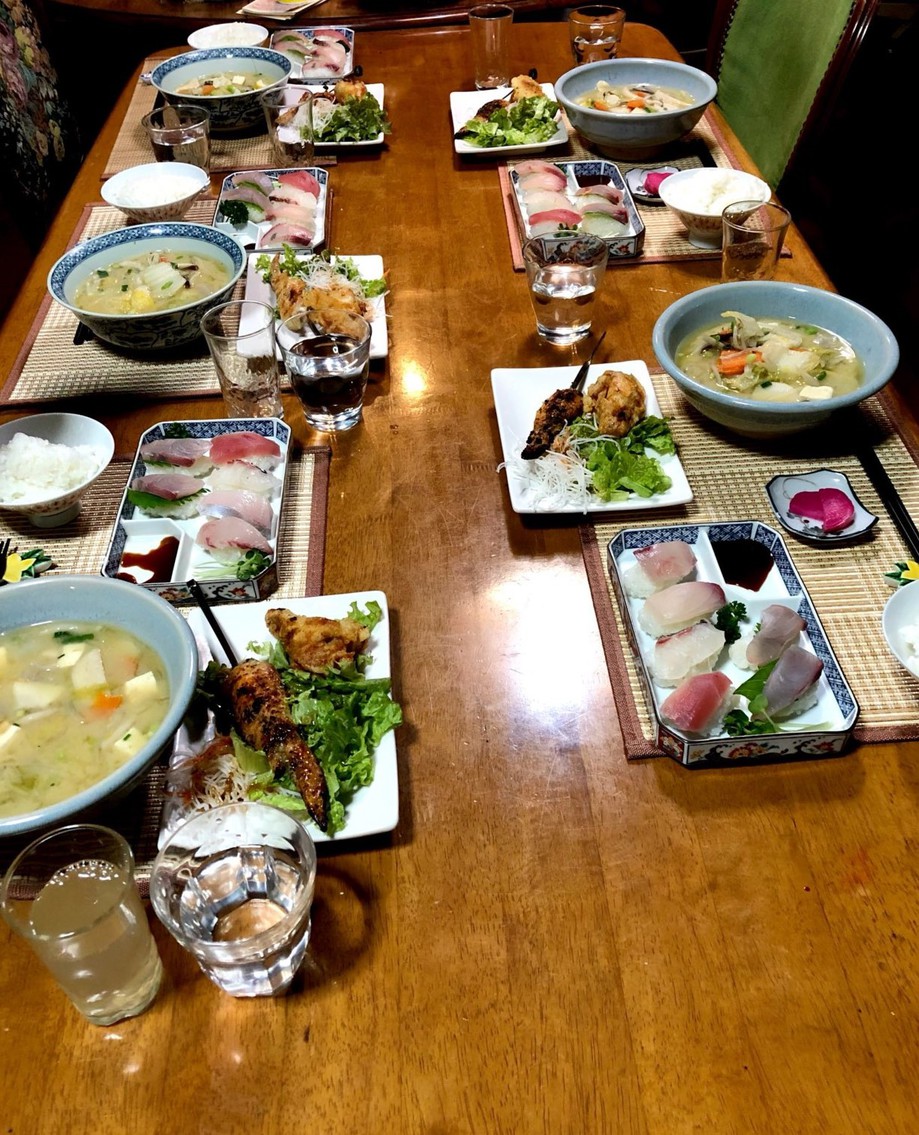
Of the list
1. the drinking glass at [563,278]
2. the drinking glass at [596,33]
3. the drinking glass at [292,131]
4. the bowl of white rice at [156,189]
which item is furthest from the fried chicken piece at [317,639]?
the drinking glass at [596,33]

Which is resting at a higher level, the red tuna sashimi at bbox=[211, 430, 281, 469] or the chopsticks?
the chopsticks

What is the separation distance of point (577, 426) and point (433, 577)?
39cm

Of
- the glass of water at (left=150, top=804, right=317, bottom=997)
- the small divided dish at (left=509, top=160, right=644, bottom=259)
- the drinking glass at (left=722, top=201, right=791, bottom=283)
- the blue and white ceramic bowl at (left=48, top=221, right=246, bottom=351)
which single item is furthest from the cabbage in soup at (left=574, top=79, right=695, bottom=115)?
the glass of water at (left=150, top=804, right=317, bottom=997)

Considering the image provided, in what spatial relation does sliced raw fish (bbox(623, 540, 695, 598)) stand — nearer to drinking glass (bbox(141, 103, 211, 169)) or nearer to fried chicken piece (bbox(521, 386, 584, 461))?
fried chicken piece (bbox(521, 386, 584, 461))

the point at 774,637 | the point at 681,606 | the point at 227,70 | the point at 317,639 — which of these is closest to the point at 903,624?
the point at 774,637

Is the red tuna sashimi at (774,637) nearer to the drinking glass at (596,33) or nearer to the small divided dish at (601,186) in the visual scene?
the small divided dish at (601,186)

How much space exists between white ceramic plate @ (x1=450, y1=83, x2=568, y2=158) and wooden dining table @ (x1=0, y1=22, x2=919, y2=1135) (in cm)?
144

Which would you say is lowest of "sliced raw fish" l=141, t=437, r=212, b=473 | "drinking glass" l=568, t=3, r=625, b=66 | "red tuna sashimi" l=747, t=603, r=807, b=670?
"sliced raw fish" l=141, t=437, r=212, b=473

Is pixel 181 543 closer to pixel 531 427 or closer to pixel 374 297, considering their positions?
pixel 531 427

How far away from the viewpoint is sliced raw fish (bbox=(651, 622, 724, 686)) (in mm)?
1178

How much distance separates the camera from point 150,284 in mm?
1872

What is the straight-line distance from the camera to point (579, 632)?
1.31 metres

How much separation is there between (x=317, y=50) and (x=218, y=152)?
1.93 feet

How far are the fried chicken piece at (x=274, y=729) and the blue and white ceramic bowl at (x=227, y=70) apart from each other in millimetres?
2025
